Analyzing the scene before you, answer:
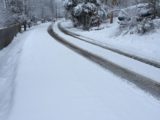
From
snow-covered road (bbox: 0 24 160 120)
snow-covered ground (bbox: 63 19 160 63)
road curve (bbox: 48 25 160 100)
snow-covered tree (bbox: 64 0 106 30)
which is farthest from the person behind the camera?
snow-covered tree (bbox: 64 0 106 30)

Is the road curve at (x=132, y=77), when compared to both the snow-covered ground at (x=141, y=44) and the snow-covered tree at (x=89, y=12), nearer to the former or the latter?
the snow-covered ground at (x=141, y=44)

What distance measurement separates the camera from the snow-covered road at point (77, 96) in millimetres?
5598

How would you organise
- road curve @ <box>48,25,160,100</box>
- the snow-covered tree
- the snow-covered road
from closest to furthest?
the snow-covered road, road curve @ <box>48,25,160,100</box>, the snow-covered tree

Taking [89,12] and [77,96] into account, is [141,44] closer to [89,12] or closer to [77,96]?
[77,96]

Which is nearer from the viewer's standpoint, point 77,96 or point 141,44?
point 77,96

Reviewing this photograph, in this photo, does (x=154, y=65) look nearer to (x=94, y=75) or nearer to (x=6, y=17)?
(x=94, y=75)

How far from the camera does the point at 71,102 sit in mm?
6281

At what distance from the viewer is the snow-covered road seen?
220 inches

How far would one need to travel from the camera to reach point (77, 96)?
6637 mm

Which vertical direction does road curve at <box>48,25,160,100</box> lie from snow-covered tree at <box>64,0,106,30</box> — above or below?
below

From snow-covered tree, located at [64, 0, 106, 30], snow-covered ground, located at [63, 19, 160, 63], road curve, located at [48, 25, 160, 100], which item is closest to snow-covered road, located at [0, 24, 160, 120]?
road curve, located at [48, 25, 160, 100]

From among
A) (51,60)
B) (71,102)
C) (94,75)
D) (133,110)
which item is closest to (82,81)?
(94,75)

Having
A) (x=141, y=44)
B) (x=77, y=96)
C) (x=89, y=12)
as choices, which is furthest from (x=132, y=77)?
(x=89, y=12)

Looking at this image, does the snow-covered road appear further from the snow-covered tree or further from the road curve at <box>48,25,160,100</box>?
the snow-covered tree
